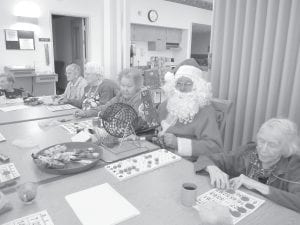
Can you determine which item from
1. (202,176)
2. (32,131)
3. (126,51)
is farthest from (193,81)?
(126,51)

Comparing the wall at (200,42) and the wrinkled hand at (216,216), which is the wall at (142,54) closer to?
the wall at (200,42)

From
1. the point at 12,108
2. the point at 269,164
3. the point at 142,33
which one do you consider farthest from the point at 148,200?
the point at 142,33

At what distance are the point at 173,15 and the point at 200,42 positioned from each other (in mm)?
3442

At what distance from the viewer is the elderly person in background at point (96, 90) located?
9.77 ft

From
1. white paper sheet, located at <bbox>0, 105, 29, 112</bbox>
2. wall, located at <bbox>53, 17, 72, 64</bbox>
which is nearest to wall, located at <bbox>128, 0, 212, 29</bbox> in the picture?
wall, located at <bbox>53, 17, 72, 64</bbox>

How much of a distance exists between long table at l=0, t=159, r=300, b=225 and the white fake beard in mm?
610

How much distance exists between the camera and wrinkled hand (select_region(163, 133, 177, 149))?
6.07ft

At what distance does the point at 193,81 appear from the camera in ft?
6.84

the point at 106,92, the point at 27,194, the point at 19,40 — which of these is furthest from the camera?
the point at 19,40

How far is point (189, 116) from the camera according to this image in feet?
6.49

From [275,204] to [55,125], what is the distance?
1.75 metres

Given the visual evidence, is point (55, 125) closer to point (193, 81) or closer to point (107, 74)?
point (193, 81)

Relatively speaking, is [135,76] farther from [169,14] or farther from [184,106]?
[169,14]

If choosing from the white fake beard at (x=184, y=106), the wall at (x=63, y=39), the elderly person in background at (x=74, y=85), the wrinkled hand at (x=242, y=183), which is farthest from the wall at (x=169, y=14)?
the wrinkled hand at (x=242, y=183)
